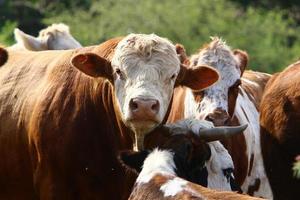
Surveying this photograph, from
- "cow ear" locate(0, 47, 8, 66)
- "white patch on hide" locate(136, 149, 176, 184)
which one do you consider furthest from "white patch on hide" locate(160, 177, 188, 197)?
"cow ear" locate(0, 47, 8, 66)

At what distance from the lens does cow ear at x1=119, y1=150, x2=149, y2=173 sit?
1014 cm

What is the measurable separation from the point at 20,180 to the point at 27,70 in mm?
951

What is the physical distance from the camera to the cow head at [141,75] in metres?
10.3

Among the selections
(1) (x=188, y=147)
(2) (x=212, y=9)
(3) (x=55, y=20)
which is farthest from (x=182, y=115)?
(2) (x=212, y=9)

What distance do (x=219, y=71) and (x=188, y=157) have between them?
2.55 meters

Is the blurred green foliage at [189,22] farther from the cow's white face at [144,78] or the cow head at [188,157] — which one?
the cow head at [188,157]

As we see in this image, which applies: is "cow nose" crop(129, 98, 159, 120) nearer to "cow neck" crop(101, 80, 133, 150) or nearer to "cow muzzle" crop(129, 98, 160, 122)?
"cow muzzle" crop(129, 98, 160, 122)

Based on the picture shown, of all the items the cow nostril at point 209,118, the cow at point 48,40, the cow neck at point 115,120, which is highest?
the cow neck at point 115,120

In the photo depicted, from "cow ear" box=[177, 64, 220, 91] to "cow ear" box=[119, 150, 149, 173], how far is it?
3.87 ft

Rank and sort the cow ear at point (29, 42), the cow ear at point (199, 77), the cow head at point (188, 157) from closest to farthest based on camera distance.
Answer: the cow head at point (188, 157) < the cow ear at point (199, 77) < the cow ear at point (29, 42)

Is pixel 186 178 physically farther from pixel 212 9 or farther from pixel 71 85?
pixel 212 9

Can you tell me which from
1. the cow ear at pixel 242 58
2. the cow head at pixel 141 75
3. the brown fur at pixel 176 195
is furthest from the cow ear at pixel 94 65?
the cow ear at pixel 242 58

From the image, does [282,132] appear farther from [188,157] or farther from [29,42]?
[29,42]

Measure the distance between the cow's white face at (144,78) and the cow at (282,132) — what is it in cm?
202
